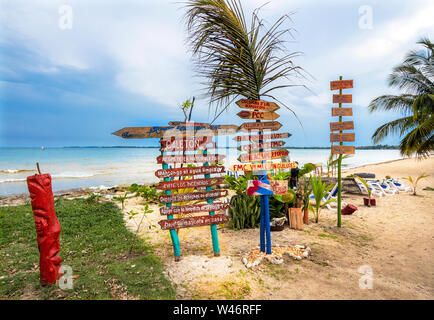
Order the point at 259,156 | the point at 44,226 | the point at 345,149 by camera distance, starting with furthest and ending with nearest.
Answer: the point at 345,149 < the point at 259,156 < the point at 44,226

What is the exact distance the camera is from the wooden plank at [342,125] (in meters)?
5.27

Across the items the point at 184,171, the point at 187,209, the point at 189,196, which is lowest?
the point at 187,209

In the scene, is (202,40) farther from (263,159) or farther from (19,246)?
(19,246)

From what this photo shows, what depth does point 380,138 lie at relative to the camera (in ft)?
47.2

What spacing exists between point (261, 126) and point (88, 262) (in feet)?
11.8

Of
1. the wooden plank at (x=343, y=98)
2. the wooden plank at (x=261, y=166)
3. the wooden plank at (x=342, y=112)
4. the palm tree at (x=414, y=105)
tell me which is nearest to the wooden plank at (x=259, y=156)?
the wooden plank at (x=261, y=166)

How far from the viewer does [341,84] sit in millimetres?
5312

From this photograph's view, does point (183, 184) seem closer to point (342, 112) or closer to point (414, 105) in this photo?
point (342, 112)

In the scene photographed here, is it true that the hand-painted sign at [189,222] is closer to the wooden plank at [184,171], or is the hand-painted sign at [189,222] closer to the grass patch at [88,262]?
the grass patch at [88,262]

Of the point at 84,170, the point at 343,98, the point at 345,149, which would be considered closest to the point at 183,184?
the point at 345,149

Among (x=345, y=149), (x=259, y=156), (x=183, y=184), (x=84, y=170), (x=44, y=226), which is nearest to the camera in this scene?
(x=44, y=226)

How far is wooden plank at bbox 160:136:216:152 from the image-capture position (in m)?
3.77

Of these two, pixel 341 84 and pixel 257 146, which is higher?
pixel 341 84
